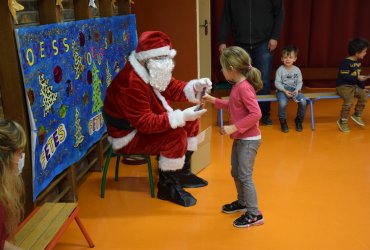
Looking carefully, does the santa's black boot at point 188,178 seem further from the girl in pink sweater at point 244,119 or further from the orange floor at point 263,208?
the girl in pink sweater at point 244,119

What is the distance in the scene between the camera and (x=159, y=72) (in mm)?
2760

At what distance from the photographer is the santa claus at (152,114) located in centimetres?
271

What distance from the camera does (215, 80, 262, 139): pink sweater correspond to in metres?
2.33

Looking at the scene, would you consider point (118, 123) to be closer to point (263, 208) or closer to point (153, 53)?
point (153, 53)

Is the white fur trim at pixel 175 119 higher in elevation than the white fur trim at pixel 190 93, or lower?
lower

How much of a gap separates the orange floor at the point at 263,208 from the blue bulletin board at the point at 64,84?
41cm

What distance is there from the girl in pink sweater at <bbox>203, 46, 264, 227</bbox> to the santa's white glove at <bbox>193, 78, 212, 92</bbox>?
0.39m

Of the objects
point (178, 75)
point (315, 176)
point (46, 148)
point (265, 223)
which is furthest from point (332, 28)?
point (46, 148)

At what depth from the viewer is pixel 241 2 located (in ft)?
14.5

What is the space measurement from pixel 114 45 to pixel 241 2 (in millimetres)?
1583

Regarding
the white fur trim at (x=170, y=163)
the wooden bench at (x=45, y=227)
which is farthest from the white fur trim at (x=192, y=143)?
the wooden bench at (x=45, y=227)

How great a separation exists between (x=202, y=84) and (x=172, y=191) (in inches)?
30.2

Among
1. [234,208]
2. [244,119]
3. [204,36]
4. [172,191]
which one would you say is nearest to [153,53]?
[244,119]

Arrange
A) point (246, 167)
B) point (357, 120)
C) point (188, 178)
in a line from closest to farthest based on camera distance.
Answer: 1. point (246, 167)
2. point (188, 178)
3. point (357, 120)
